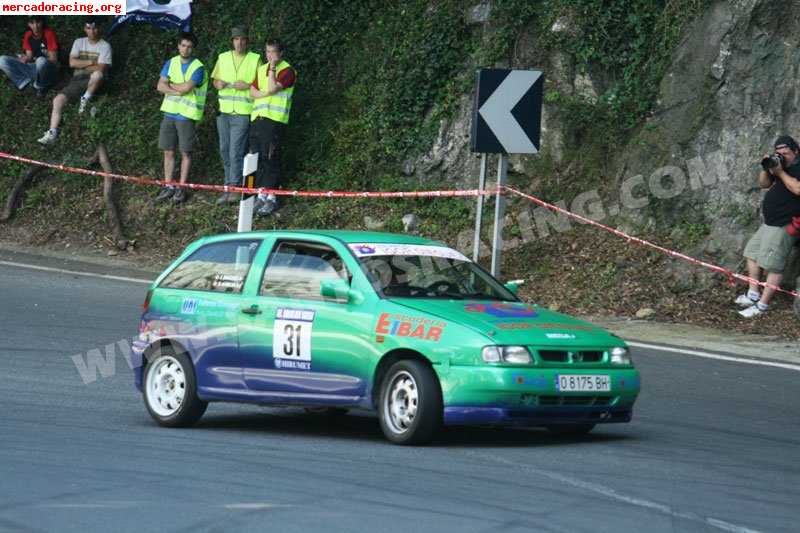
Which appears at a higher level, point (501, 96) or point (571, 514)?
point (501, 96)

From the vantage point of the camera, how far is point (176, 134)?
78.9ft

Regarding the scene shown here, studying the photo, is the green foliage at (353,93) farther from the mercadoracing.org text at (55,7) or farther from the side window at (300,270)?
the side window at (300,270)

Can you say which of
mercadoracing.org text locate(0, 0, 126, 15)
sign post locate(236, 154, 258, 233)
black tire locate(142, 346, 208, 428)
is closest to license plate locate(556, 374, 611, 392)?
black tire locate(142, 346, 208, 428)

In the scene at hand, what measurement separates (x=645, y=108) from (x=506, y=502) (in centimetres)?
1305

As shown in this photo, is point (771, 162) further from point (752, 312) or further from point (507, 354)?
point (507, 354)

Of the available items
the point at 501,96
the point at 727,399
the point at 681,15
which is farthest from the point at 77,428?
the point at 681,15

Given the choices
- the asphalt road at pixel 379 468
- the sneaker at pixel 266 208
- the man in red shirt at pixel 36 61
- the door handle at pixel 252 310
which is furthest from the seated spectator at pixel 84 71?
the door handle at pixel 252 310

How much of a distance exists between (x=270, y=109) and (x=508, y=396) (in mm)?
13126

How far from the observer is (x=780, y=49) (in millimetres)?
19609

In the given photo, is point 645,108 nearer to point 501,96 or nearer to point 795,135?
point 795,135

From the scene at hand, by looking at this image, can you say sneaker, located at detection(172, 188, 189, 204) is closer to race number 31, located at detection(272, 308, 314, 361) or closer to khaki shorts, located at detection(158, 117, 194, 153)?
khaki shorts, located at detection(158, 117, 194, 153)

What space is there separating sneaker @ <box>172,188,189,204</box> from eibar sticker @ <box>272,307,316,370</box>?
12.9 metres

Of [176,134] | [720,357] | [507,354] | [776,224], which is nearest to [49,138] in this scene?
[176,134]

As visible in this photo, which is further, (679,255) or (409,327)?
(679,255)
